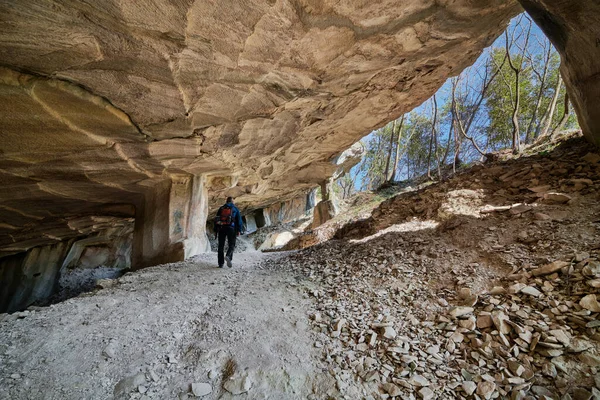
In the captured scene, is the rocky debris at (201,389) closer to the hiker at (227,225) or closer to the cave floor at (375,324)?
the cave floor at (375,324)

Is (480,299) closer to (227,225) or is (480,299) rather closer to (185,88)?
(227,225)

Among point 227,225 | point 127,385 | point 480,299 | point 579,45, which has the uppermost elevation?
point 579,45

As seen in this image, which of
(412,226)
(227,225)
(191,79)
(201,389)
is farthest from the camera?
(227,225)

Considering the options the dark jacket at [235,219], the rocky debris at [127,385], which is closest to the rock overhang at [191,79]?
the dark jacket at [235,219]

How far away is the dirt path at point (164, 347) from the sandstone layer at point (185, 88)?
2922 millimetres

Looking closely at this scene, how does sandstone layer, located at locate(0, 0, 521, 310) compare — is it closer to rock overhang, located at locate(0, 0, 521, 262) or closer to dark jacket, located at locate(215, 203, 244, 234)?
rock overhang, located at locate(0, 0, 521, 262)

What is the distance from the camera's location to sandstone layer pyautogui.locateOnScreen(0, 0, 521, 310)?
3172 mm

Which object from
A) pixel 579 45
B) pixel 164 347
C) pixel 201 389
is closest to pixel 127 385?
pixel 164 347

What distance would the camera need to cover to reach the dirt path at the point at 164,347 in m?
2.24

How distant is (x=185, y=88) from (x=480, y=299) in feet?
15.8

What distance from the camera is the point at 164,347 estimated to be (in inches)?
109

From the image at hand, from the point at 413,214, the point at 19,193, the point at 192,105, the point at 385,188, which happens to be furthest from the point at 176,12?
the point at 385,188

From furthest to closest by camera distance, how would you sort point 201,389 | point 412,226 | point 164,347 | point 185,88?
point 412,226, point 185,88, point 164,347, point 201,389

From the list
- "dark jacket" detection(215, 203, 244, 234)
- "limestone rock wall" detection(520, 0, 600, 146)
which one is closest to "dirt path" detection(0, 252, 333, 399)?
"dark jacket" detection(215, 203, 244, 234)
